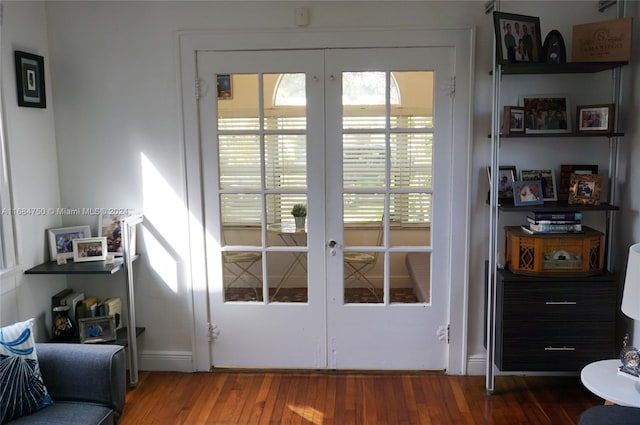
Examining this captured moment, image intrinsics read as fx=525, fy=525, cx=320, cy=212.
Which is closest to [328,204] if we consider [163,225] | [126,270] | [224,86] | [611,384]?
[224,86]

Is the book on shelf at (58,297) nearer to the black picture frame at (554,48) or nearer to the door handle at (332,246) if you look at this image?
the door handle at (332,246)

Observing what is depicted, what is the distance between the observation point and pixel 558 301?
2.95 m

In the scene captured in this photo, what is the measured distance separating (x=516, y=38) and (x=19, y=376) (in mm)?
2897

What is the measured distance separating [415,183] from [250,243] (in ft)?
3.62

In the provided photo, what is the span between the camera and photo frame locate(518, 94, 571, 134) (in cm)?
304

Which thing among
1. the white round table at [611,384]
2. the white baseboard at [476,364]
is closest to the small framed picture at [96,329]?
the white baseboard at [476,364]

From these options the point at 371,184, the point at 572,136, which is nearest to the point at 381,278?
the point at 371,184

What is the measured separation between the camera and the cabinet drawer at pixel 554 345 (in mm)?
2957

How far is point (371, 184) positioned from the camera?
3.23m

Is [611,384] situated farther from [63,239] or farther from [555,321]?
[63,239]

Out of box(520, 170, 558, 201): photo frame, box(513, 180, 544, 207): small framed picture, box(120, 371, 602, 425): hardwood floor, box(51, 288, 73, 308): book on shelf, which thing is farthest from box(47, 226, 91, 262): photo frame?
box(520, 170, 558, 201): photo frame

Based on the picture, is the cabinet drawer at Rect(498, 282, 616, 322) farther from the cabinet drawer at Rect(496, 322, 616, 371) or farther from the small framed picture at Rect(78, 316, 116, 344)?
the small framed picture at Rect(78, 316, 116, 344)

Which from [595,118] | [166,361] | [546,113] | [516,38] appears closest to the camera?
[516,38]

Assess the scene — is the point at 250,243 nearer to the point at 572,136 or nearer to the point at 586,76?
the point at 572,136
